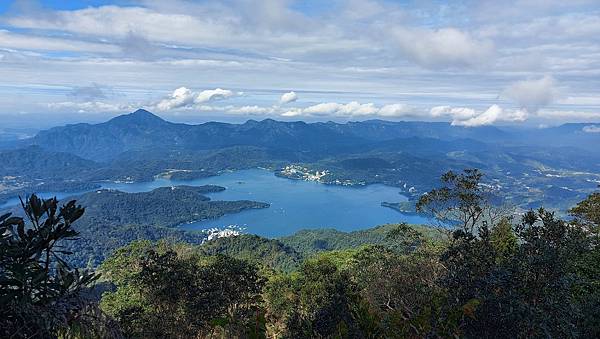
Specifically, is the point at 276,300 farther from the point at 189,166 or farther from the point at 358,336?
the point at 189,166

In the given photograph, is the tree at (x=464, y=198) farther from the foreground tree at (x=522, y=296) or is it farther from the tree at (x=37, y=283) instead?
the tree at (x=37, y=283)

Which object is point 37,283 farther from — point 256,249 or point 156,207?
point 156,207

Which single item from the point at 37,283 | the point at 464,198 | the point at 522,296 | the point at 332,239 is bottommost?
the point at 332,239

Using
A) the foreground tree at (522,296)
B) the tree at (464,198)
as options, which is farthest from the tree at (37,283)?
the tree at (464,198)

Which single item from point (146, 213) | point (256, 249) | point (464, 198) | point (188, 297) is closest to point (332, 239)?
point (256, 249)

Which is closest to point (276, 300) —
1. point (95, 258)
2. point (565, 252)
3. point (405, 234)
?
point (405, 234)

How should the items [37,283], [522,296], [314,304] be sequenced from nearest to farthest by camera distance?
[37,283] → [522,296] → [314,304]
